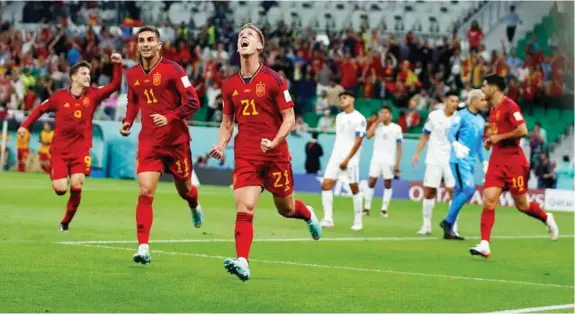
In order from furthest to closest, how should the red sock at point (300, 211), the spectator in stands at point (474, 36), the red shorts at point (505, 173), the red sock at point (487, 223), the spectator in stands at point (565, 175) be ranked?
the spectator in stands at point (474, 36) < the spectator in stands at point (565, 175) < the red shorts at point (505, 173) < the red sock at point (487, 223) < the red sock at point (300, 211)

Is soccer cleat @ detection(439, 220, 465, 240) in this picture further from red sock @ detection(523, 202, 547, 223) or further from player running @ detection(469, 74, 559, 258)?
player running @ detection(469, 74, 559, 258)

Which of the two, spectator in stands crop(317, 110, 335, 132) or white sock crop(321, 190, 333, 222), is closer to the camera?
white sock crop(321, 190, 333, 222)

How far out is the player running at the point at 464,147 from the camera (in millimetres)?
19234

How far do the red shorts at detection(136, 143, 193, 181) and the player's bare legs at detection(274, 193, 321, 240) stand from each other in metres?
1.50

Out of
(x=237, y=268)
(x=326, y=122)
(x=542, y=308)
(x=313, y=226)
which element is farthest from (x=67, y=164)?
(x=326, y=122)

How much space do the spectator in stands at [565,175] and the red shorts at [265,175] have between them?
22.6m

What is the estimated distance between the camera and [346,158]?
813 inches

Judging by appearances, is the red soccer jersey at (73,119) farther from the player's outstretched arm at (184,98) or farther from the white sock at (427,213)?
the white sock at (427,213)

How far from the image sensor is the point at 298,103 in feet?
127

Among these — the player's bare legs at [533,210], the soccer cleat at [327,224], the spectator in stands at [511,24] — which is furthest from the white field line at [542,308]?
the spectator in stands at [511,24]

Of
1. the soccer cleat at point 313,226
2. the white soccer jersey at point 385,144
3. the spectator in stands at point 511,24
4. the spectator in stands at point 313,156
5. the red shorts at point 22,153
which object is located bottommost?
the red shorts at point 22,153

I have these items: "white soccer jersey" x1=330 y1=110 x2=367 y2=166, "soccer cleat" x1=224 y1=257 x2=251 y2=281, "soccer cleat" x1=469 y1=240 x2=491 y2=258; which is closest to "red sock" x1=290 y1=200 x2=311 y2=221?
"soccer cleat" x1=224 y1=257 x2=251 y2=281

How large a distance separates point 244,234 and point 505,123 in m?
6.10

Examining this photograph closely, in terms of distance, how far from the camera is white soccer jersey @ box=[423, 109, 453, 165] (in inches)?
843
